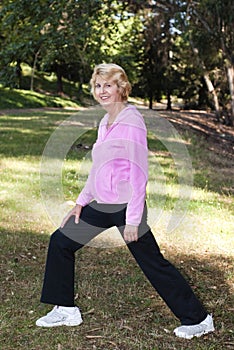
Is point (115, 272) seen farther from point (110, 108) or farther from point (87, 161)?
point (87, 161)

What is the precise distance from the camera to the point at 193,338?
11.9 ft

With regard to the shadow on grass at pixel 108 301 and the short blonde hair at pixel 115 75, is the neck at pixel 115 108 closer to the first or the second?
the short blonde hair at pixel 115 75

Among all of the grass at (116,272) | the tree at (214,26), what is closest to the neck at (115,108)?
the grass at (116,272)

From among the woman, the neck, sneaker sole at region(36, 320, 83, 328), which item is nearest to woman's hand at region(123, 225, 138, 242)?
the woman

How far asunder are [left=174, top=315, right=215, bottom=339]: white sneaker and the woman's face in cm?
158

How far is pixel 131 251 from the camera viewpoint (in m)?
3.51

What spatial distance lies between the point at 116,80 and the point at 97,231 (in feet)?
3.28

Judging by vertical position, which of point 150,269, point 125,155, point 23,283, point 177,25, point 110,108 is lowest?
point 23,283

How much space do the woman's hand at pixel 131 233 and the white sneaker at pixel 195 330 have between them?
785 mm

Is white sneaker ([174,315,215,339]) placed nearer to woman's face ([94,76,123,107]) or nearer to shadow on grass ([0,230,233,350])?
shadow on grass ([0,230,233,350])

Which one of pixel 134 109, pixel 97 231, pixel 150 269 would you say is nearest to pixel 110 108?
pixel 134 109

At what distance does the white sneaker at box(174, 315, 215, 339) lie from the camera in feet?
11.9

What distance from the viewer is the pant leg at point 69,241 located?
356 centimetres

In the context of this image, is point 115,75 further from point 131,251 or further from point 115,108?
point 131,251
